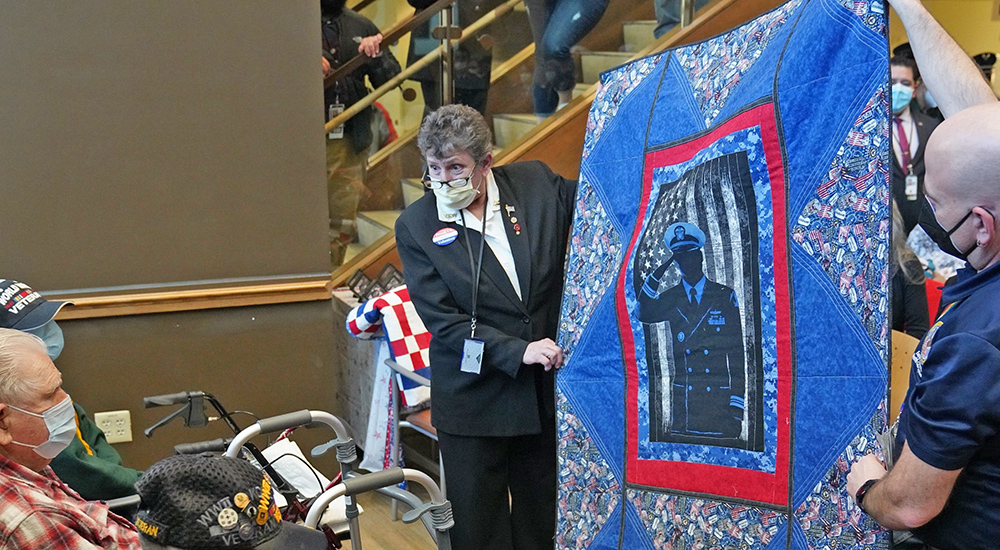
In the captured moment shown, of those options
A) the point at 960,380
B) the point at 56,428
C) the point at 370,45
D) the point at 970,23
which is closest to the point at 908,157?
the point at 370,45

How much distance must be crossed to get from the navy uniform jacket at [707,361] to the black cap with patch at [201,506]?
0.88m

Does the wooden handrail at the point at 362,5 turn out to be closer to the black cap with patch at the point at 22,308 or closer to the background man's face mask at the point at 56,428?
the black cap with patch at the point at 22,308

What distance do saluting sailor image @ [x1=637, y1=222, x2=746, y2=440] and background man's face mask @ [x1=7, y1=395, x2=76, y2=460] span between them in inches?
47.3

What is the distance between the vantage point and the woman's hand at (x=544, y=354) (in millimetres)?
2182

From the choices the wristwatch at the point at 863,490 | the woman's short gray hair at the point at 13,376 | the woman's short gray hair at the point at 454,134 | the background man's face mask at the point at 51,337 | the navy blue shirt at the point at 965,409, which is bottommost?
the background man's face mask at the point at 51,337

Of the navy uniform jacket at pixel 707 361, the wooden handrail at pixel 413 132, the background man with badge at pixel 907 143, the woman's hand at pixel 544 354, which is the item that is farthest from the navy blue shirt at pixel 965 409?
the wooden handrail at pixel 413 132

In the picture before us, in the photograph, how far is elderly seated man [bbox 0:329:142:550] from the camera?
154 cm

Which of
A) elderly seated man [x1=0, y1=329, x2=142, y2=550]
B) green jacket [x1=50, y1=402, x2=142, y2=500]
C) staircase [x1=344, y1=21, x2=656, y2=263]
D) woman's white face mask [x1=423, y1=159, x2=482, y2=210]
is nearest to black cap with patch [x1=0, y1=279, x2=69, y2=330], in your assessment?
green jacket [x1=50, y1=402, x2=142, y2=500]

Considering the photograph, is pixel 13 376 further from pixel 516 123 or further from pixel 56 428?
pixel 516 123

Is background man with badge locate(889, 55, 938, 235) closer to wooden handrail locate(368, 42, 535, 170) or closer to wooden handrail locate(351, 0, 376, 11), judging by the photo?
wooden handrail locate(368, 42, 535, 170)

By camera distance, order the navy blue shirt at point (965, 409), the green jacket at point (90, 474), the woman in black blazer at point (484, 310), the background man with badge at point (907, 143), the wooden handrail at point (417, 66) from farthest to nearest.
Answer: the wooden handrail at point (417, 66) < the background man with badge at point (907, 143) < the woman in black blazer at point (484, 310) < the green jacket at point (90, 474) < the navy blue shirt at point (965, 409)

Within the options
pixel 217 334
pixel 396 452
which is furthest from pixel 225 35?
pixel 396 452

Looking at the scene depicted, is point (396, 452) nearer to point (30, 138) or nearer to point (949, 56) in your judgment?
point (30, 138)

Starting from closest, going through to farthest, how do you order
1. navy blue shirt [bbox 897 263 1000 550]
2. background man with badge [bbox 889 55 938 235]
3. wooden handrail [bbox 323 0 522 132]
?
navy blue shirt [bbox 897 263 1000 550], background man with badge [bbox 889 55 938 235], wooden handrail [bbox 323 0 522 132]
